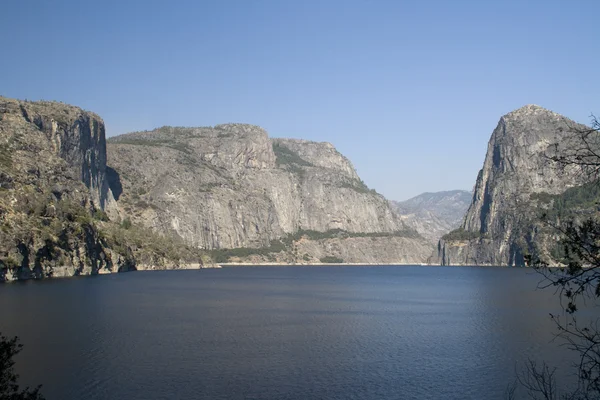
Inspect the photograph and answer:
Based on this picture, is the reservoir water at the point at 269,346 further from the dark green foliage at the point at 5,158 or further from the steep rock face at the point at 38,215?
the dark green foliage at the point at 5,158

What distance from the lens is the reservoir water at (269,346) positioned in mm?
38719

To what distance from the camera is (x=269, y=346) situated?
178 feet

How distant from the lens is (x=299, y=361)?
47781 millimetres

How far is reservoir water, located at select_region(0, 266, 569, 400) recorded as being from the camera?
127ft

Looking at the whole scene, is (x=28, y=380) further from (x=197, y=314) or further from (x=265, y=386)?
(x=197, y=314)

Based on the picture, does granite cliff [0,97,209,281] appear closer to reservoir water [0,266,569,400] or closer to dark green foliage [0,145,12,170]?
dark green foliage [0,145,12,170]

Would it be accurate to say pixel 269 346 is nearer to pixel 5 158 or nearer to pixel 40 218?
pixel 40 218

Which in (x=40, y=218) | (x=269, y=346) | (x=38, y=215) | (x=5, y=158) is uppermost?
(x=5, y=158)

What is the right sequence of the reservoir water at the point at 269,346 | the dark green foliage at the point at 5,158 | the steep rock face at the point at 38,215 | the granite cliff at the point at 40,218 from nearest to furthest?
the reservoir water at the point at 269,346, the steep rock face at the point at 38,215, the granite cliff at the point at 40,218, the dark green foliage at the point at 5,158

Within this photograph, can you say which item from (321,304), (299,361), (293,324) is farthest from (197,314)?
(299,361)

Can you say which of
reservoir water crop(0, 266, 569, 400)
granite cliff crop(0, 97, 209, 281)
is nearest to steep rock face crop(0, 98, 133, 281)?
granite cliff crop(0, 97, 209, 281)

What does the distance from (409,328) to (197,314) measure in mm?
29333

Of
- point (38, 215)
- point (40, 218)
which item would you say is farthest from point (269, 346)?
point (38, 215)

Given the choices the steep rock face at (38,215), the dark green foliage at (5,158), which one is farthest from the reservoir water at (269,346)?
the dark green foliage at (5,158)
